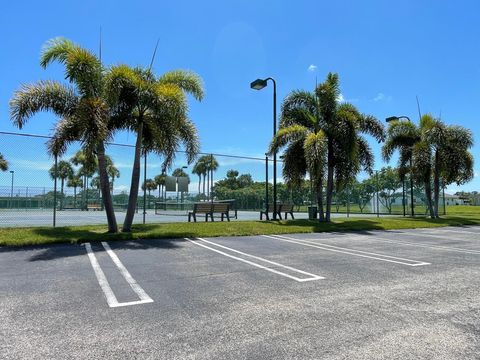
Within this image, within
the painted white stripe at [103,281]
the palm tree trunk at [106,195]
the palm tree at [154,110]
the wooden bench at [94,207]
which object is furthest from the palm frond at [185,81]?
the wooden bench at [94,207]

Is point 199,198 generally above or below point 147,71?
below

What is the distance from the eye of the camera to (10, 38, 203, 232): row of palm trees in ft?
35.2

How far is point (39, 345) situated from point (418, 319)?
12.6 feet

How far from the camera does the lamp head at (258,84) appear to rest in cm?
1655

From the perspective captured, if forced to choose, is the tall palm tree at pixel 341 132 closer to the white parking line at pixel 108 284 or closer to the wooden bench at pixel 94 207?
the white parking line at pixel 108 284

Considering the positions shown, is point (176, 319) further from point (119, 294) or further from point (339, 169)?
point (339, 169)

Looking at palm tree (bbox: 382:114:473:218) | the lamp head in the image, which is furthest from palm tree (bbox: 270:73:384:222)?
palm tree (bbox: 382:114:473:218)

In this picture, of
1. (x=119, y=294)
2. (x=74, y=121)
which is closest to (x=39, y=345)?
(x=119, y=294)

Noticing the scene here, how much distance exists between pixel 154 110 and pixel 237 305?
8.59 metres

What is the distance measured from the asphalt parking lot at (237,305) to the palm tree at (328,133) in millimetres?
8927

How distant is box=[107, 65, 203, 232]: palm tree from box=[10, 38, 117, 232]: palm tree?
24.6 inches

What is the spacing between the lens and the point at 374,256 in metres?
8.45

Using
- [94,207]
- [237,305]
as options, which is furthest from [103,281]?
[94,207]

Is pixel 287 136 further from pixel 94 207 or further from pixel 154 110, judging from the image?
pixel 94 207
